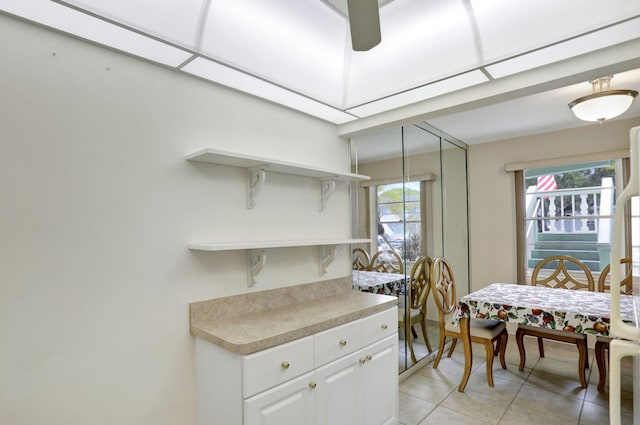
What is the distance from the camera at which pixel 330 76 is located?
2.11 m

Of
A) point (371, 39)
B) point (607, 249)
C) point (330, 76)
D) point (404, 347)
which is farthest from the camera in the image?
point (607, 249)

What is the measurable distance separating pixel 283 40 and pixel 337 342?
1585 mm

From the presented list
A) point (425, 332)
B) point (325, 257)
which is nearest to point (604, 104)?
point (325, 257)

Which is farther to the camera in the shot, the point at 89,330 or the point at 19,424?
the point at 89,330

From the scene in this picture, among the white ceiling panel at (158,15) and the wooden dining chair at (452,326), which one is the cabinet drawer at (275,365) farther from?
the wooden dining chair at (452,326)

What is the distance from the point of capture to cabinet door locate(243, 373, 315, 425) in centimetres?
144

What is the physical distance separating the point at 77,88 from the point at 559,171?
4.45m

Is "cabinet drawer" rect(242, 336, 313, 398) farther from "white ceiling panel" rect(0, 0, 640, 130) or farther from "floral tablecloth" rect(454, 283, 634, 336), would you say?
"floral tablecloth" rect(454, 283, 634, 336)

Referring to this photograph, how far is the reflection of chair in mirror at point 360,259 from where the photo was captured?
2741 mm

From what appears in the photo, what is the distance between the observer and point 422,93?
2064mm

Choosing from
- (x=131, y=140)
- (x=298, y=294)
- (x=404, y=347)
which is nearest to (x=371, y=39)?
(x=131, y=140)

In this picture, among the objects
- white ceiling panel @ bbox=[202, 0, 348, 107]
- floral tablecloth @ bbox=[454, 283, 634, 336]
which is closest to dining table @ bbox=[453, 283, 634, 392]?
floral tablecloth @ bbox=[454, 283, 634, 336]

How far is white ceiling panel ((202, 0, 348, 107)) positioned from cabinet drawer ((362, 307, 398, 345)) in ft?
4.53

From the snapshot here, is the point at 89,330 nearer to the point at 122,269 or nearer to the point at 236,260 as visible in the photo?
the point at 122,269
